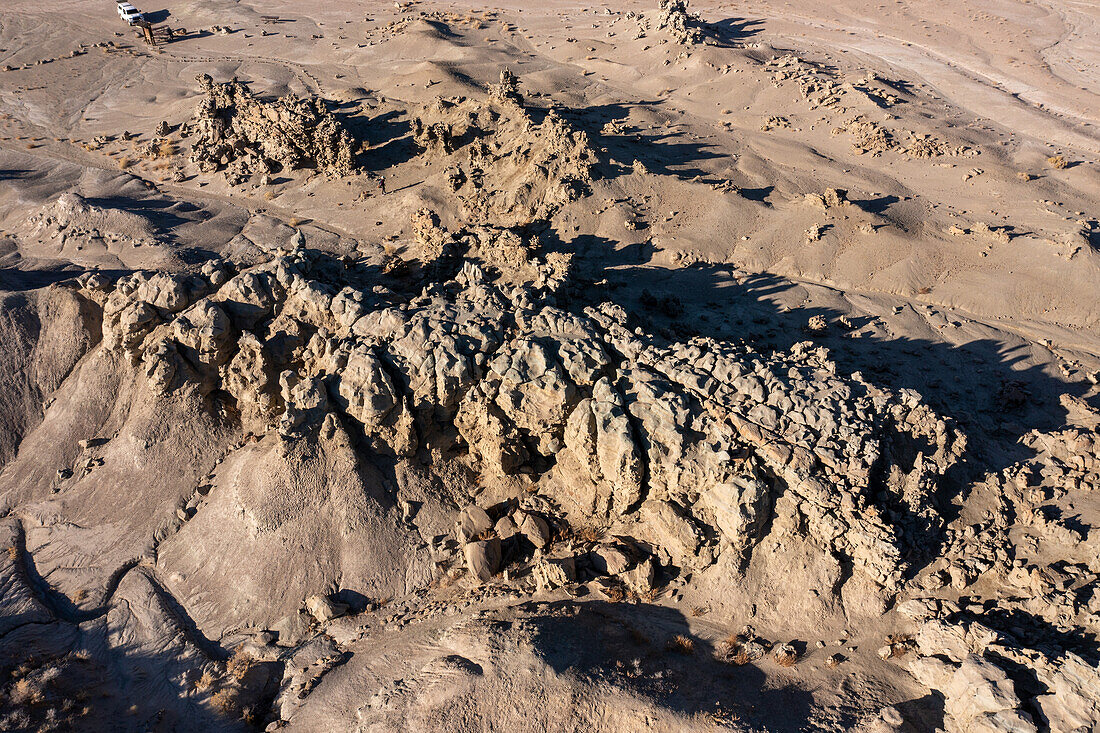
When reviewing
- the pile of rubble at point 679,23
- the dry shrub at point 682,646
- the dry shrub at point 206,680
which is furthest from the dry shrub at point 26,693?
the pile of rubble at point 679,23

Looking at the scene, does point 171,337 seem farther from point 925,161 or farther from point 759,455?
point 925,161

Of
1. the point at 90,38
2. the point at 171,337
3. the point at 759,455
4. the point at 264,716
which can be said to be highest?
the point at 90,38

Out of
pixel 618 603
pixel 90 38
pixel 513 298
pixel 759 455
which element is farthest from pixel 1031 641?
pixel 90 38

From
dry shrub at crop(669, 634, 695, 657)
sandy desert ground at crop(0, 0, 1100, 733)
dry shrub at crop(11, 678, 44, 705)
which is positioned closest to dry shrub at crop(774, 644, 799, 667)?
sandy desert ground at crop(0, 0, 1100, 733)

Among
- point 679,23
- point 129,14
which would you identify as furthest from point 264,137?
point 129,14

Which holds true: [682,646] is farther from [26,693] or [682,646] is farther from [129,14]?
[129,14]

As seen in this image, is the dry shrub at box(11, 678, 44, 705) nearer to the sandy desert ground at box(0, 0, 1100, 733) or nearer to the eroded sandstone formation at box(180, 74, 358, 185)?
the sandy desert ground at box(0, 0, 1100, 733)

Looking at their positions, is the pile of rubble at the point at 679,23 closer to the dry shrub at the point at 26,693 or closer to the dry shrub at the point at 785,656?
the dry shrub at the point at 785,656

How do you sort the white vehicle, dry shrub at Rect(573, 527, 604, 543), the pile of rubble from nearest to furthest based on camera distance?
dry shrub at Rect(573, 527, 604, 543) < the pile of rubble < the white vehicle
